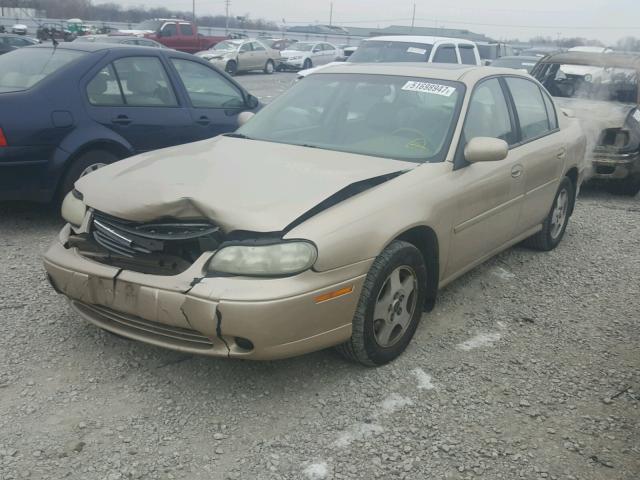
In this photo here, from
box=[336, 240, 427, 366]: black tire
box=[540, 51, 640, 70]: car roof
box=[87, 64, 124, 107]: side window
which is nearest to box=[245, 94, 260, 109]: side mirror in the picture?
box=[87, 64, 124, 107]: side window

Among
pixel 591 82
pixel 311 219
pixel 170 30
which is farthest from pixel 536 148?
pixel 170 30

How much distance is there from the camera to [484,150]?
3.86 m

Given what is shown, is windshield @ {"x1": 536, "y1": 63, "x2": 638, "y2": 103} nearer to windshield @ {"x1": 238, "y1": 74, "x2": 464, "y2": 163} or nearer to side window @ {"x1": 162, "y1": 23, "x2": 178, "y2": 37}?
windshield @ {"x1": 238, "y1": 74, "x2": 464, "y2": 163}

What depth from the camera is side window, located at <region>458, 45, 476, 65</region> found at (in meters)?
11.8

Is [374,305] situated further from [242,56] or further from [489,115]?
[242,56]

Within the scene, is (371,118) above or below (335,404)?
above

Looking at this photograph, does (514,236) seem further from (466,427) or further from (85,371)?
(85,371)

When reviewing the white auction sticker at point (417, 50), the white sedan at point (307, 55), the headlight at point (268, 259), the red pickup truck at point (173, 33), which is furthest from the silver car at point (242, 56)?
the headlight at point (268, 259)

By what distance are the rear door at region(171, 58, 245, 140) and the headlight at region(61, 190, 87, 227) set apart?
2652 millimetres

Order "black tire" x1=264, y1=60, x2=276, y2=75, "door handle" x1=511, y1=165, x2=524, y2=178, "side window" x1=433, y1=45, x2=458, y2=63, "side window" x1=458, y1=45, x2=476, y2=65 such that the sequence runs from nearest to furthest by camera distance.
Answer: "door handle" x1=511, y1=165, x2=524, y2=178, "side window" x1=433, y1=45, x2=458, y2=63, "side window" x1=458, y1=45, x2=476, y2=65, "black tire" x1=264, y1=60, x2=276, y2=75

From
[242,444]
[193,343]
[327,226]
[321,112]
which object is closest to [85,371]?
[193,343]

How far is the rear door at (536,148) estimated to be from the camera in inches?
191

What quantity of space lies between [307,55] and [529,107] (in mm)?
28858

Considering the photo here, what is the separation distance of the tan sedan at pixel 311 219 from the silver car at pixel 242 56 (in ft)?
75.8
